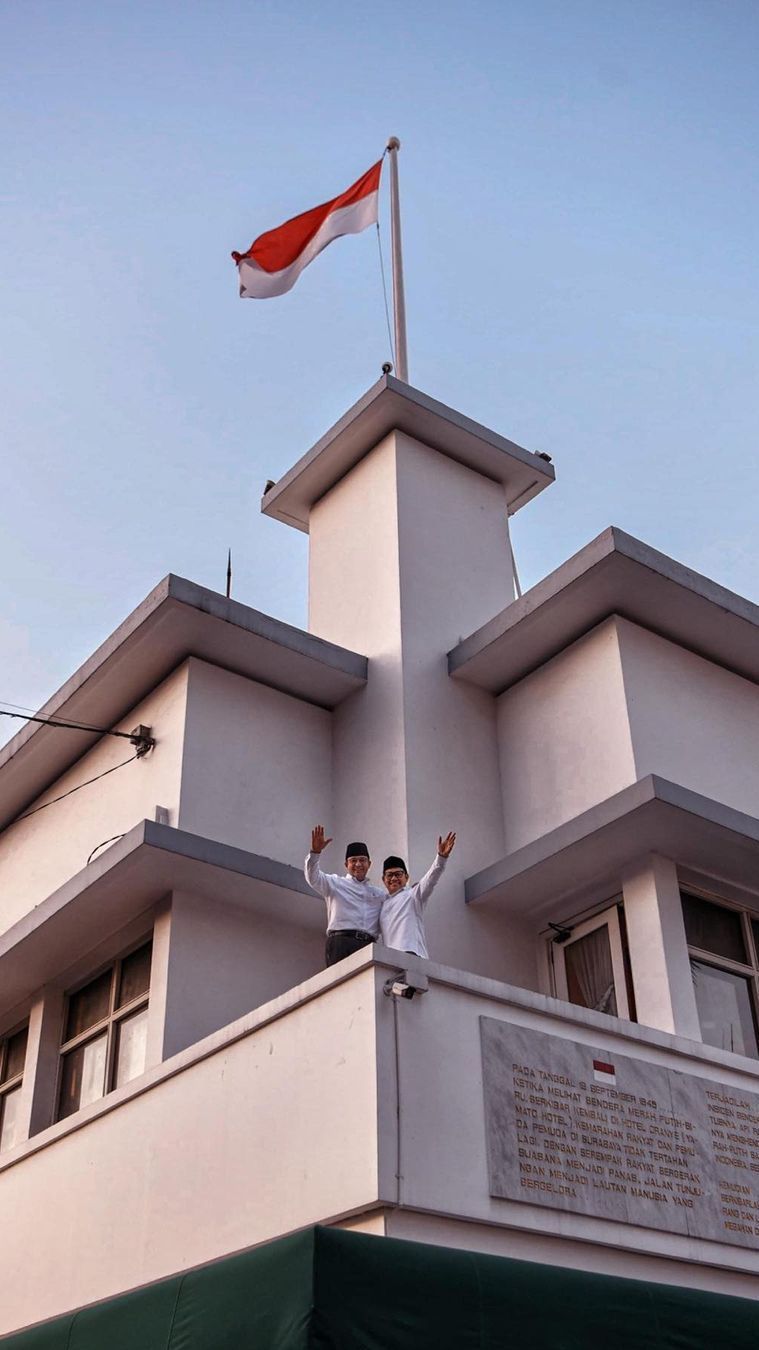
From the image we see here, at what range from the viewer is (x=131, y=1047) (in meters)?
12.1

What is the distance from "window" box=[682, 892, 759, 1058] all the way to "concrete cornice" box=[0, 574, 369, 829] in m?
3.94

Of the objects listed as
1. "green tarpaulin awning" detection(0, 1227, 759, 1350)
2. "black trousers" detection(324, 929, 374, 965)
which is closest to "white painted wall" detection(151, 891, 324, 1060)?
"black trousers" detection(324, 929, 374, 965)

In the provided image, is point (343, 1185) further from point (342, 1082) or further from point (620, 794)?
point (620, 794)

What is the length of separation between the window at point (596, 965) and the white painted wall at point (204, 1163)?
10.8 ft

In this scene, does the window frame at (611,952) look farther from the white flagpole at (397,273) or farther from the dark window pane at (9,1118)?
the white flagpole at (397,273)

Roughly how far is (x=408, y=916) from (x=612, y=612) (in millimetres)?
3783

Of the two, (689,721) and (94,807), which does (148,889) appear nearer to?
(94,807)

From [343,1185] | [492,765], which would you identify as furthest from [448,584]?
[343,1185]

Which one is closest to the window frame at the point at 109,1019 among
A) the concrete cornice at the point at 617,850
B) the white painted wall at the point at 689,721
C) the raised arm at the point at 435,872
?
the raised arm at the point at 435,872

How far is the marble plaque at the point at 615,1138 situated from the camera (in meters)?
8.58

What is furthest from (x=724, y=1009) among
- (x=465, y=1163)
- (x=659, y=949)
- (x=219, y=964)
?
(x=219, y=964)

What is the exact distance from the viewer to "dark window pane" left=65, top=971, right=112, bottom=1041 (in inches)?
508

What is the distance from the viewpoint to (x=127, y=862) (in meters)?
11.6

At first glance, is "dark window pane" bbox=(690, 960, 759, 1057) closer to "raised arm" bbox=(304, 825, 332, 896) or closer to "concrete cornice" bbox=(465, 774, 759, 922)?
"concrete cornice" bbox=(465, 774, 759, 922)
